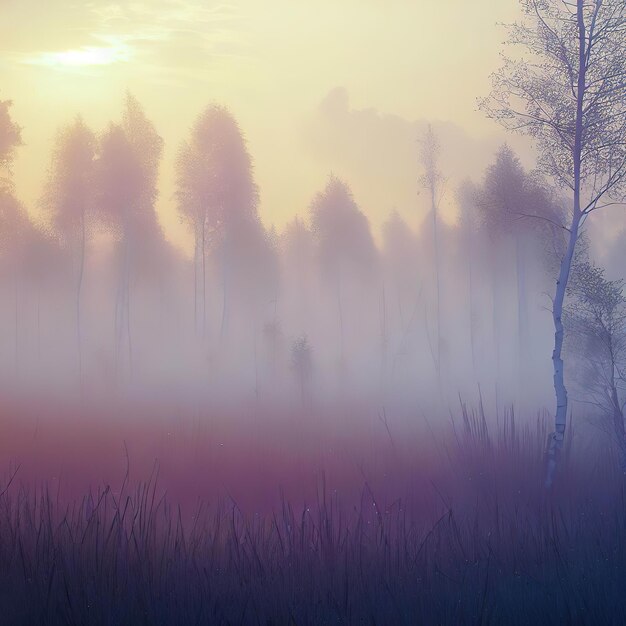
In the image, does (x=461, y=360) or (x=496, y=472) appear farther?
(x=461, y=360)

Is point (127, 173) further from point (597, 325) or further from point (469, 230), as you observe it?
point (597, 325)

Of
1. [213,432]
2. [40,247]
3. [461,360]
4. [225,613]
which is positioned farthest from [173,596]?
[461,360]

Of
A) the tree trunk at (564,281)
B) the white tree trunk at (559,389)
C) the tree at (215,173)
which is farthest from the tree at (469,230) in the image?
the white tree trunk at (559,389)

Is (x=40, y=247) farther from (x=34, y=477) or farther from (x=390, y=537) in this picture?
(x=390, y=537)

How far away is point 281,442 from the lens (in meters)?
12.5

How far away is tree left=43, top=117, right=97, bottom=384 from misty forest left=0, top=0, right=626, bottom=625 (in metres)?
0.08

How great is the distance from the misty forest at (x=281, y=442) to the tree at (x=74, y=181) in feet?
0.28

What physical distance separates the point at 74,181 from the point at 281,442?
1753 cm

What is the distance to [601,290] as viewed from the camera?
42.2 ft

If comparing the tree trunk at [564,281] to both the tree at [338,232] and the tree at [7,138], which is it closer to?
the tree at [7,138]

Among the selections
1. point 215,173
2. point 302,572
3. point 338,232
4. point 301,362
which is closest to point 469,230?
point 338,232

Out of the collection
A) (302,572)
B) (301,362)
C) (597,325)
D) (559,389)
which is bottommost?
(302,572)

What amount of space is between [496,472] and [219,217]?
19.9 metres

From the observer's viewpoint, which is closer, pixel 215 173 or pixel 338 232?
pixel 215 173
